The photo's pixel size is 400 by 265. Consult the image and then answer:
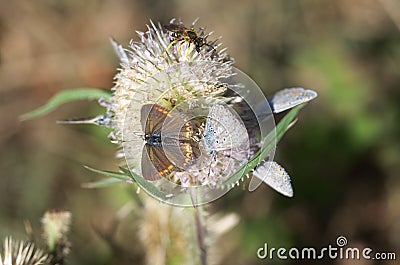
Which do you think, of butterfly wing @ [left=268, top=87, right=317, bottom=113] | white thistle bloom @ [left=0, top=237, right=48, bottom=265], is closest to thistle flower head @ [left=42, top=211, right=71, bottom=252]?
white thistle bloom @ [left=0, top=237, right=48, bottom=265]

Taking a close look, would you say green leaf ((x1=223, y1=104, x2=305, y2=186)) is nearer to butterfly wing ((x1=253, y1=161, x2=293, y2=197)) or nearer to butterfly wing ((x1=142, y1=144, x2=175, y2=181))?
butterfly wing ((x1=253, y1=161, x2=293, y2=197))

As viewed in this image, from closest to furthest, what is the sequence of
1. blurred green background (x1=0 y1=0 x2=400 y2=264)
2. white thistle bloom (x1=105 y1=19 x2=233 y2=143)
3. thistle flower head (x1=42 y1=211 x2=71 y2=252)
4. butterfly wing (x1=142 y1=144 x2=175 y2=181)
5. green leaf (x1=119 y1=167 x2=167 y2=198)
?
1. green leaf (x1=119 y1=167 x2=167 y2=198)
2. butterfly wing (x1=142 y1=144 x2=175 y2=181)
3. white thistle bloom (x1=105 y1=19 x2=233 y2=143)
4. thistle flower head (x1=42 y1=211 x2=71 y2=252)
5. blurred green background (x1=0 y1=0 x2=400 y2=264)

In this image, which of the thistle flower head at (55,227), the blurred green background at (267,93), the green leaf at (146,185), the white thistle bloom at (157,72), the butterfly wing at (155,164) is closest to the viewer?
the green leaf at (146,185)

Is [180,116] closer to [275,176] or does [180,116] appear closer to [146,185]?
[146,185]

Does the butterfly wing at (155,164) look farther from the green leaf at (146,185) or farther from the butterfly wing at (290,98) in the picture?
the butterfly wing at (290,98)

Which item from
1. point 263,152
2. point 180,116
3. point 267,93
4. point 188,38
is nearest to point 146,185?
point 180,116

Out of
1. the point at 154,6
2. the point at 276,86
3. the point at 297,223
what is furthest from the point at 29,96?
the point at 297,223

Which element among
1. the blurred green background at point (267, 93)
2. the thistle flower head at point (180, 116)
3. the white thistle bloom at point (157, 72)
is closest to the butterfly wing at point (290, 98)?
the thistle flower head at point (180, 116)
